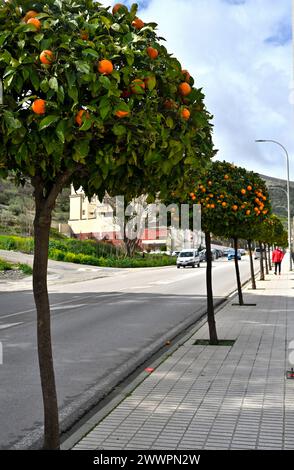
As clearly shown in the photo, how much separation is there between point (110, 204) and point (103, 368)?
41.0 metres

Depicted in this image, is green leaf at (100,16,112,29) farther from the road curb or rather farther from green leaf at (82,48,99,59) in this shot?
the road curb

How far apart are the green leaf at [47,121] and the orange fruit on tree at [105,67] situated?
18.2 inches

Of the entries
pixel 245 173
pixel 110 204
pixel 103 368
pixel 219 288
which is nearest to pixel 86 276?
pixel 219 288

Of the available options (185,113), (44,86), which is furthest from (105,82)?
(185,113)

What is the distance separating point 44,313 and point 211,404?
2643mm

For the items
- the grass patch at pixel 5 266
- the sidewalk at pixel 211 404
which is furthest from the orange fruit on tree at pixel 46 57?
the grass patch at pixel 5 266

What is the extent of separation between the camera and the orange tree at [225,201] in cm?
1095

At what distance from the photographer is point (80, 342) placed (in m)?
10.8

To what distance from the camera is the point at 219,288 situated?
77.7 feet

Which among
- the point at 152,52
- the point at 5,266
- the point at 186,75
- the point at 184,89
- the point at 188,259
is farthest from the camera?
the point at 188,259

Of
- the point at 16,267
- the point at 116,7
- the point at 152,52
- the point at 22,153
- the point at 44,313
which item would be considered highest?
the point at 116,7

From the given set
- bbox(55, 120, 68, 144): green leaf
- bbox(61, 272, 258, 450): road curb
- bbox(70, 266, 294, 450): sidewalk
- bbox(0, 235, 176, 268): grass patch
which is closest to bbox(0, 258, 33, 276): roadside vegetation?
bbox(0, 235, 176, 268): grass patch

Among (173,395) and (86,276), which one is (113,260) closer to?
(86,276)

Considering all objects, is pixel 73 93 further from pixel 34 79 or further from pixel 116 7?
pixel 116 7
